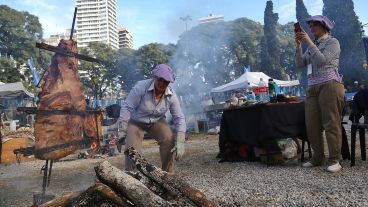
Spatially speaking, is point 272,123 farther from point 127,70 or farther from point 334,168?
point 127,70

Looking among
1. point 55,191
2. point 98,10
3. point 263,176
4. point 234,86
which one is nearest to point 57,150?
point 55,191

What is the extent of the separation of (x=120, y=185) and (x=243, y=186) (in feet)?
7.72

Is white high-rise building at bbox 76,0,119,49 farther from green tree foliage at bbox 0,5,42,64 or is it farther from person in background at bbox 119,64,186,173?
person in background at bbox 119,64,186,173

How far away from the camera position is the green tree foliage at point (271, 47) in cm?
4388

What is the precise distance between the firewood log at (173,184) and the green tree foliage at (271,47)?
138ft

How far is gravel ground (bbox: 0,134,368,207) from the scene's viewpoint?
3848 millimetres

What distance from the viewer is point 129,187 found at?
8.85 ft

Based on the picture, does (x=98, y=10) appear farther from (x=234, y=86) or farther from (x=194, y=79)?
(x=234, y=86)

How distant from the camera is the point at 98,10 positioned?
40062mm

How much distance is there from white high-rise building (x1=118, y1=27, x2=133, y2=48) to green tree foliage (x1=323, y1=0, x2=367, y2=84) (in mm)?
50649

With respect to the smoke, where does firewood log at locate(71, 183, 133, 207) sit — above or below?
below

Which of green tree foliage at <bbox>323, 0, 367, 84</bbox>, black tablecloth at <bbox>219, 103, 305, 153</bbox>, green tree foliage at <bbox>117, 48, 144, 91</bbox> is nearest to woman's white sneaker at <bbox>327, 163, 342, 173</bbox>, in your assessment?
black tablecloth at <bbox>219, 103, 305, 153</bbox>

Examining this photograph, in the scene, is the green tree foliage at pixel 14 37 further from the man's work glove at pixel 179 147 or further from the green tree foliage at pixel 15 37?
the man's work glove at pixel 179 147

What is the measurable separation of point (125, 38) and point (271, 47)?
41.7 meters
